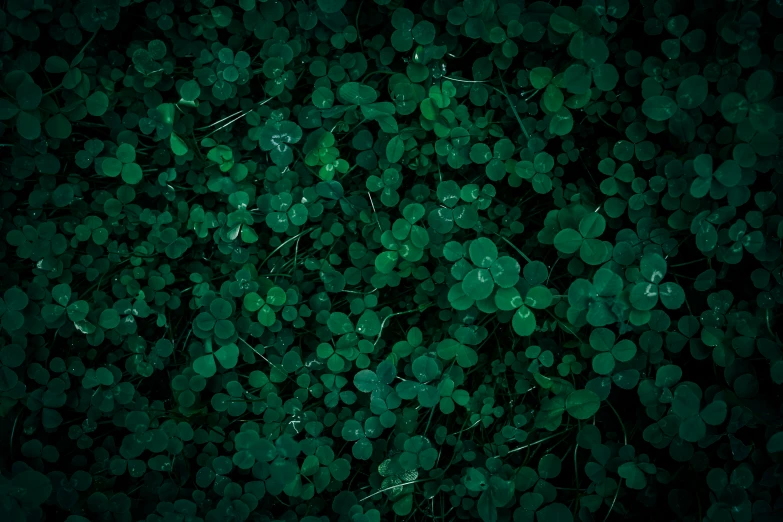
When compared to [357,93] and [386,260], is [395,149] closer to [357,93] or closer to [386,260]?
[357,93]

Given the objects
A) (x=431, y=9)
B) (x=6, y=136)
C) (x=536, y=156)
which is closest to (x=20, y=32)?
(x=6, y=136)

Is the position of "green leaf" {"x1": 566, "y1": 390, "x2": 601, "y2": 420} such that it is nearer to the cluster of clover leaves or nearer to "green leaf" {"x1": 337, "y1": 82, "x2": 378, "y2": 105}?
the cluster of clover leaves

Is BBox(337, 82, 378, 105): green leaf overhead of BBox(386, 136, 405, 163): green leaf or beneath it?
overhead

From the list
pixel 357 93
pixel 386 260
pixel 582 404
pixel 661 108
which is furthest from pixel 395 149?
pixel 582 404

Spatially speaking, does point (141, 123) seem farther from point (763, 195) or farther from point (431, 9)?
point (763, 195)

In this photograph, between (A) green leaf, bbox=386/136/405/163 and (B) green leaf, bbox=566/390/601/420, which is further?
(A) green leaf, bbox=386/136/405/163

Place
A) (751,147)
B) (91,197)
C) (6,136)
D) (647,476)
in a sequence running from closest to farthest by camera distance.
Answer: (751,147) < (647,476) < (6,136) < (91,197)

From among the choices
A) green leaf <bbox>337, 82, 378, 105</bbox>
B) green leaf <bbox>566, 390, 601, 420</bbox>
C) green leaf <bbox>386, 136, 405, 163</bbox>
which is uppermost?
green leaf <bbox>337, 82, 378, 105</bbox>

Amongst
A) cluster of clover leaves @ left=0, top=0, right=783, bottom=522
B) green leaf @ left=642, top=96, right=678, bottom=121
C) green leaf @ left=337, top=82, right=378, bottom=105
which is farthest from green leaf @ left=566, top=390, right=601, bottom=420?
green leaf @ left=337, top=82, right=378, bottom=105

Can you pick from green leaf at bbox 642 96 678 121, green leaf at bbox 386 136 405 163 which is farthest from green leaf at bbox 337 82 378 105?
green leaf at bbox 642 96 678 121
